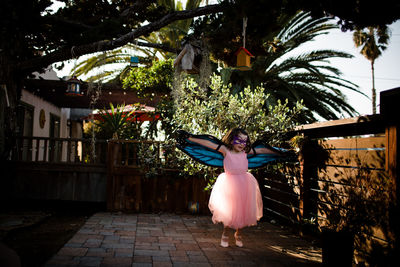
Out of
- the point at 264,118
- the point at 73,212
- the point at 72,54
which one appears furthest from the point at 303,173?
the point at 73,212

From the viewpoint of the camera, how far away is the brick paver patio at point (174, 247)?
3.80m

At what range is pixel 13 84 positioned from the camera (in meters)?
6.43

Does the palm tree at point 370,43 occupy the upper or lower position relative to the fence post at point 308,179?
upper

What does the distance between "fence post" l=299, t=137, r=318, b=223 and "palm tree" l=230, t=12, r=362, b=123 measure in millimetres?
5213

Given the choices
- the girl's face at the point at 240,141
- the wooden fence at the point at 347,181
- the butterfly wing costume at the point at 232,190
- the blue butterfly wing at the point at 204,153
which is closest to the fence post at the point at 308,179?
the wooden fence at the point at 347,181

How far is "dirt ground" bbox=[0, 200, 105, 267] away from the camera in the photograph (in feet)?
13.8

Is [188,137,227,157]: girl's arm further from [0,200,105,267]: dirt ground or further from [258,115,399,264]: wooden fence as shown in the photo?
[0,200,105,267]: dirt ground

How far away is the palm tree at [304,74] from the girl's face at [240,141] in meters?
5.81

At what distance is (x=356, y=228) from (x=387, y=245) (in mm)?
321

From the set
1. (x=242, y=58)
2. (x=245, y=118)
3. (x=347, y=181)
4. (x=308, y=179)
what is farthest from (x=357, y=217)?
(x=242, y=58)

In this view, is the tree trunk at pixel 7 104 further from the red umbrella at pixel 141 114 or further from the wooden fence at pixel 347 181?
the wooden fence at pixel 347 181

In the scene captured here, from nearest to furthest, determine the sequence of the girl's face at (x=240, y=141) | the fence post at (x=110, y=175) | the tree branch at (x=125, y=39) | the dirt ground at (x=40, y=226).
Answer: the dirt ground at (x=40, y=226) → the girl's face at (x=240, y=141) → the tree branch at (x=125, y=39) → the fence post at (x=110, y=175)

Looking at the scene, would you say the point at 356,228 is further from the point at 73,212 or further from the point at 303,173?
the point at 73,212

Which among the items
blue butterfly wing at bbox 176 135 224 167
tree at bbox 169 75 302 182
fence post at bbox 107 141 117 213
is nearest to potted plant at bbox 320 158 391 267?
tree at bbox 169 75 302 182
